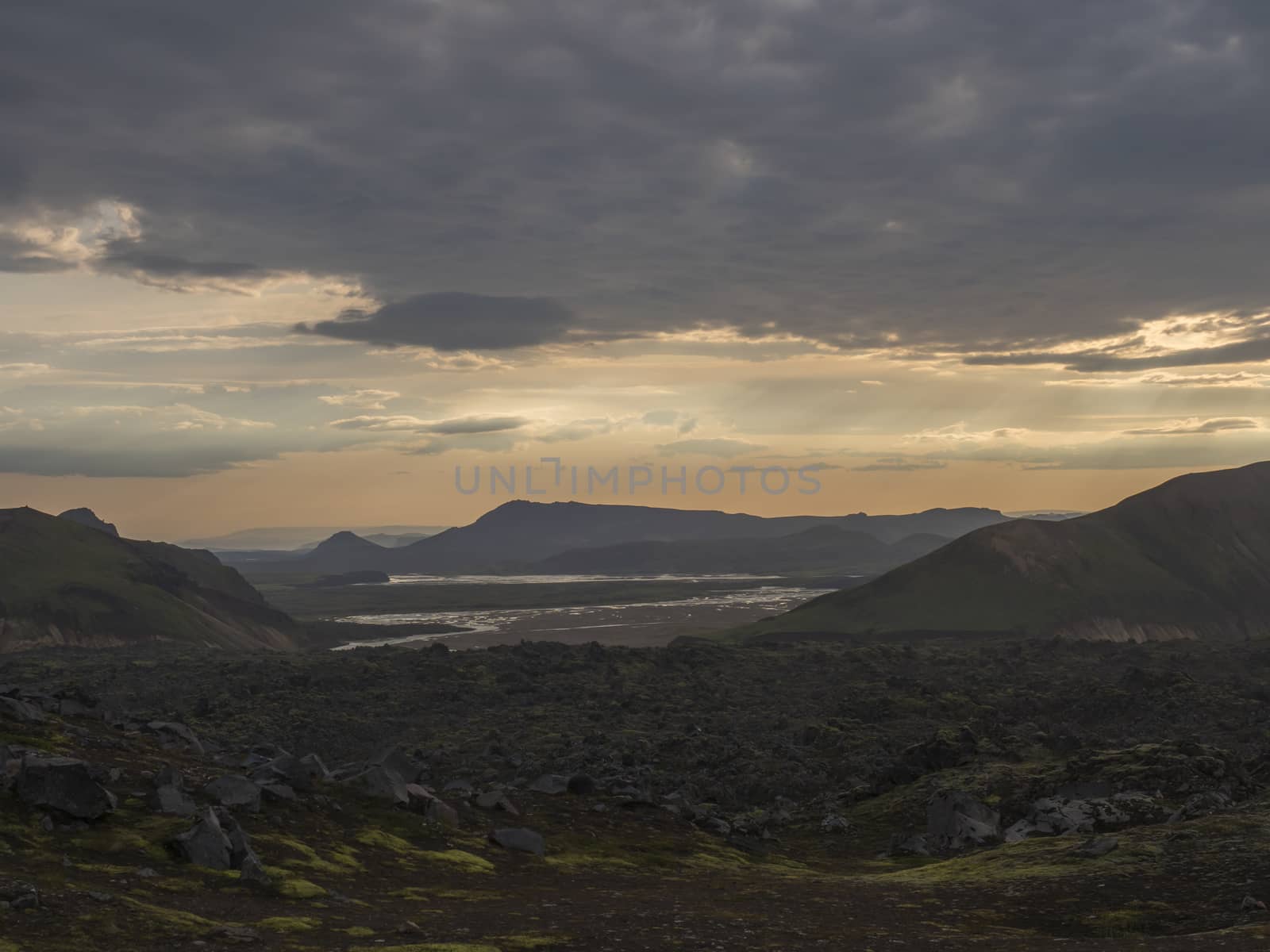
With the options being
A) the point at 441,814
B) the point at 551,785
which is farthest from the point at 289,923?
the point at 551,785

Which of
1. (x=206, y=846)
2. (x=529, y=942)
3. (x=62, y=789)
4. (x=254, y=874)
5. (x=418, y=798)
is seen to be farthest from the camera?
(x=418, y=798)

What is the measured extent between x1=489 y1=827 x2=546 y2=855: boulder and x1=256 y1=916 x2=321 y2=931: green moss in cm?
2155

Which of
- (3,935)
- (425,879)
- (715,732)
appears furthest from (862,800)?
(3,935)

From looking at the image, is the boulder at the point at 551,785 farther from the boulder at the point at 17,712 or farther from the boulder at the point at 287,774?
the boulder at the point at 17,712

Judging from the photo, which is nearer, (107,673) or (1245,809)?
(1245,809)

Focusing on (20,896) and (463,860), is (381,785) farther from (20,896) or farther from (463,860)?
(20,896)

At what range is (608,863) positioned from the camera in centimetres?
6084

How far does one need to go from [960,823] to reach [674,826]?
19.7 meters

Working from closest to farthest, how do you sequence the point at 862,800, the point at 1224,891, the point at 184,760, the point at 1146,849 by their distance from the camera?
1. the point at 1224,891
2. the point at 1146,849
3. the point at 184,760
4. the point at 862,800

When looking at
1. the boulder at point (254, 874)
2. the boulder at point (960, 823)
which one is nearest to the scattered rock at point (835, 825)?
the boulder at point (960, 823)

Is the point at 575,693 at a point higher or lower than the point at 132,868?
lower

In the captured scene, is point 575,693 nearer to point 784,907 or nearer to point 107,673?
point 107,673

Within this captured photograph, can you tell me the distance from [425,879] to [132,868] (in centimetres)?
1360

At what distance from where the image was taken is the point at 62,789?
4716 cm
